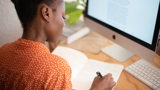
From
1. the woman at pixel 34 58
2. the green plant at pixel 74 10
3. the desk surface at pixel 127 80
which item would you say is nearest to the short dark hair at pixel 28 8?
the woman at pixel 34 58

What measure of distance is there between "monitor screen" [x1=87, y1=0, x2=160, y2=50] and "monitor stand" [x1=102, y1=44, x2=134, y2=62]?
15cm

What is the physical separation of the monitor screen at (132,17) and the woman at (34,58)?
A: 33 cm

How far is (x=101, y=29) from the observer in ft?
3.86

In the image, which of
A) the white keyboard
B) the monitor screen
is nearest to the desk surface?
the white keyboard

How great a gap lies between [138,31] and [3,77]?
0.55m

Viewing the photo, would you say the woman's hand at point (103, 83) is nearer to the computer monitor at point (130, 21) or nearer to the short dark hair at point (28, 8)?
the computer monitor at point (130, 21)

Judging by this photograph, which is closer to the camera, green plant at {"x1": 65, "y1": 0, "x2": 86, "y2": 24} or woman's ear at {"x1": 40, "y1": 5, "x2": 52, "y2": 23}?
woman's ear at {"x1": 40, "y1": 5, "x2": 52, "y2": 23}

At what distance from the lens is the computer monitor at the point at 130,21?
92cm

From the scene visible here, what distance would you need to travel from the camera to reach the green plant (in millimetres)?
1353

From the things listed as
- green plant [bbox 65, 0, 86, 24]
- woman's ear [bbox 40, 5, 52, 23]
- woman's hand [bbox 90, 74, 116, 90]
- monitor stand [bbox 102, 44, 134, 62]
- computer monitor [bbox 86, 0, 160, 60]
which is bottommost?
monitor stand [bbox 102, 44, 134, 62]

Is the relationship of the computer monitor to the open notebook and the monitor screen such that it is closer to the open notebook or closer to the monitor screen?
the monitor screen

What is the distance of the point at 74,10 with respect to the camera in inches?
53.7

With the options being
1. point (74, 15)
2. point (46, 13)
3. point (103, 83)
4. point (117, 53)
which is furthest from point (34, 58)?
point (74, 15)

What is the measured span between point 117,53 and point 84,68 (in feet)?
0.74
